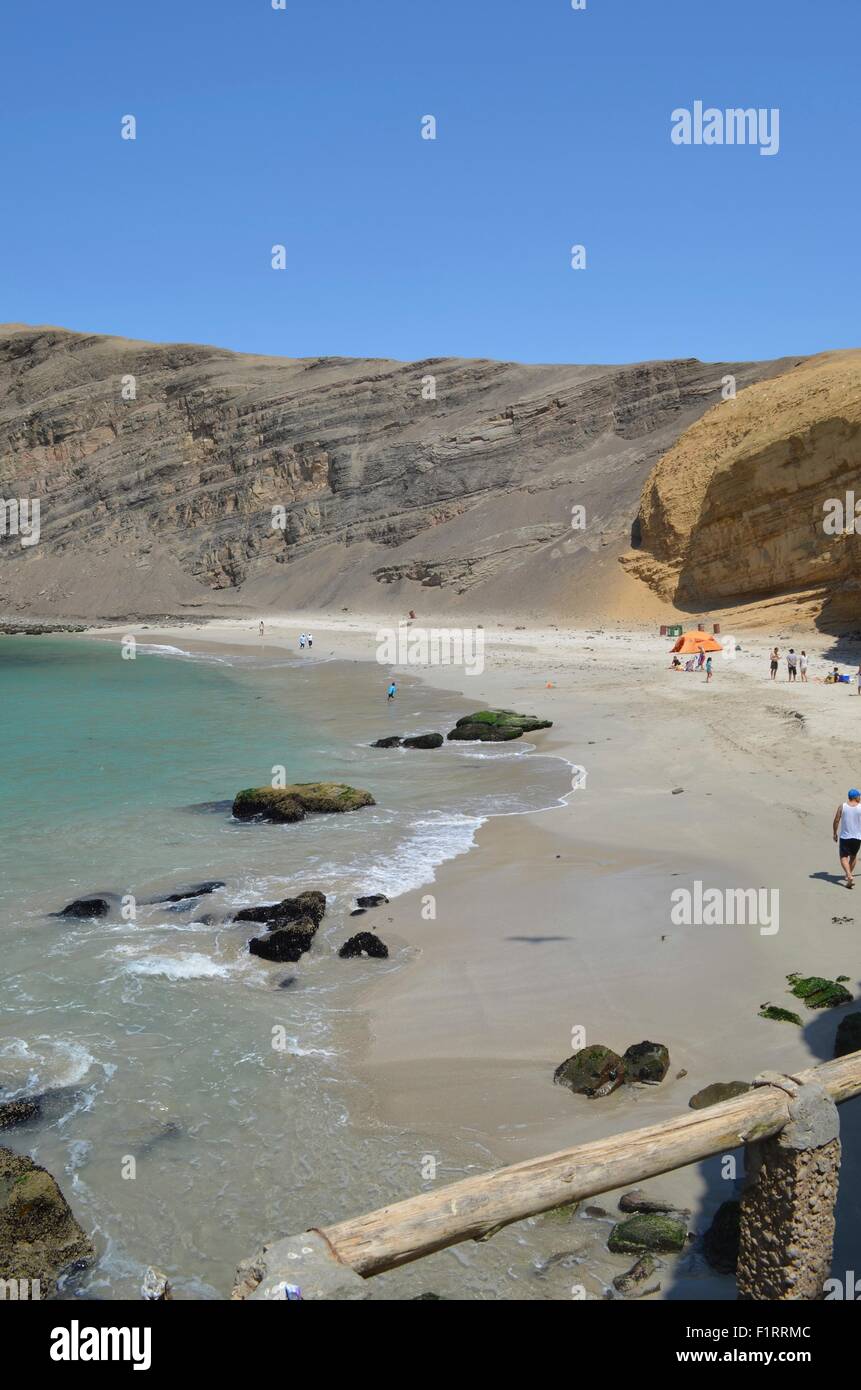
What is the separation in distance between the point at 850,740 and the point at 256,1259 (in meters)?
16.5

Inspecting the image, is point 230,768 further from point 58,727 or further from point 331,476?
point 331,476

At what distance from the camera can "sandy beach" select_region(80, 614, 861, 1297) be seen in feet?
24.3

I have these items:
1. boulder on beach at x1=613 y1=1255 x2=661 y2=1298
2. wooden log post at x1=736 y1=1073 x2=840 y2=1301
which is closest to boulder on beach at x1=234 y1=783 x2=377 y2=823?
boulder on beach at x1=613 y1=1255 x2=661 y2=1298

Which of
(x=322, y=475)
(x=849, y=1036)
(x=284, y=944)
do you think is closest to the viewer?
(x=849, y=1036)

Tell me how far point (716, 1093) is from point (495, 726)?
17.3 metres

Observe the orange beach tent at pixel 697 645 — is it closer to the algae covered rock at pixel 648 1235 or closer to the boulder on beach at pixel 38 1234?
the algae covered rock at pixel 648 1235

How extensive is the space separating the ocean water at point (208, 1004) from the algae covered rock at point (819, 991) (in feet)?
10.7

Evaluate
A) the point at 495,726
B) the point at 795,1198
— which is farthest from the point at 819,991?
the point at 495,726

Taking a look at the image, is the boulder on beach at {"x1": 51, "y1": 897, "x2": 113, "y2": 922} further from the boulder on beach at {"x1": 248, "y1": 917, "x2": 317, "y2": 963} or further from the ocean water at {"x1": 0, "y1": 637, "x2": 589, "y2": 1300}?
the boulder on beach at {"x1": 248, "y1": 917, "x2": 317, "y2": 963}

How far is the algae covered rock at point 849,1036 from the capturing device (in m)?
6.95

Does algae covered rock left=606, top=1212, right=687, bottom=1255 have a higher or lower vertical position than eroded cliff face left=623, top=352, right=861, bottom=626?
lower

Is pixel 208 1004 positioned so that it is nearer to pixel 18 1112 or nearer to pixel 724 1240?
pixel 18 1112

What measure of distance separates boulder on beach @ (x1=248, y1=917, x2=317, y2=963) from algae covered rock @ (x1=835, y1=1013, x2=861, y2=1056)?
5.61m

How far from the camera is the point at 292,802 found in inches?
659
